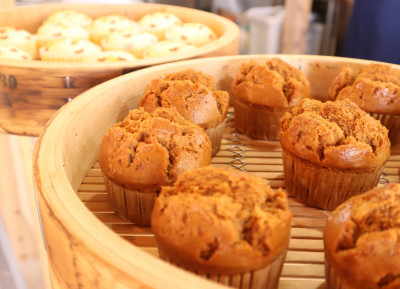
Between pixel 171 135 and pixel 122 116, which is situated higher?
pixel 171 135

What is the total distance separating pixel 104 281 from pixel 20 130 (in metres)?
1.31

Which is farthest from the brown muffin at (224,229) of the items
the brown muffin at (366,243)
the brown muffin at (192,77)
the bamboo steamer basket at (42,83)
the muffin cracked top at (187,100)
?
the bamboo steamer basket at (42,83)

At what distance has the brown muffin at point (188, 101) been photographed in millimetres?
1338

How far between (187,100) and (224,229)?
67cm

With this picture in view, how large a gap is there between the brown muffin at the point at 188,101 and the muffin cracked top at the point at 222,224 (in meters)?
0.51

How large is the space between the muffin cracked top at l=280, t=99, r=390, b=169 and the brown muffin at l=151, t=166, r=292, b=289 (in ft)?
1.14

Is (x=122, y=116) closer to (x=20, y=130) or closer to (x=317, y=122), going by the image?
(x=20, y=130)

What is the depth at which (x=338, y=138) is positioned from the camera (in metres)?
1.16

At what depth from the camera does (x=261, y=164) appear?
1.45m

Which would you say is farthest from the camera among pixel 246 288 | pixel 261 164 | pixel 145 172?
pixel 261 164

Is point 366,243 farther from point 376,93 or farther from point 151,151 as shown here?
point 376,93

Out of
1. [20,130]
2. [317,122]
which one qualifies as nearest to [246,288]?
[317,122]

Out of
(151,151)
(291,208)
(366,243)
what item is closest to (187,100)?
(151,151)

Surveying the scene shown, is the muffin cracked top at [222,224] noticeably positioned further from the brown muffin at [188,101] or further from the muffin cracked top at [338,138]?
the brown muffin at [188,101]
